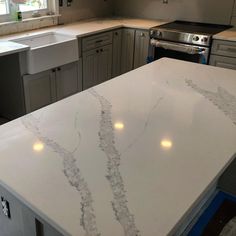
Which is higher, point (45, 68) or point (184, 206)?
point (184, 206)

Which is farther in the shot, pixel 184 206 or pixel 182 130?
pixel 182 130

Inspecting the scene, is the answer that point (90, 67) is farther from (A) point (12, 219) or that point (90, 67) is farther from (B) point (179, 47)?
(A) point (12, 219)

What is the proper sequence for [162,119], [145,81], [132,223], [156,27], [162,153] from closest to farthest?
[132,223] → [162,153] → [162,119] → [145,81] → [156,27]

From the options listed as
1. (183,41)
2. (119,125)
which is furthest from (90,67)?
(119,125)

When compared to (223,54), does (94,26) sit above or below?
above

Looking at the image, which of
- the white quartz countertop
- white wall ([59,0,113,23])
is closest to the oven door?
white wall ([59,0,113,23])

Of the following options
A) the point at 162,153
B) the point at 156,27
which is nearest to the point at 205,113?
the point at 162,153

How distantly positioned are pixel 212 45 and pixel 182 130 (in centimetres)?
236

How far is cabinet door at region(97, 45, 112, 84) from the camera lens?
392 cm

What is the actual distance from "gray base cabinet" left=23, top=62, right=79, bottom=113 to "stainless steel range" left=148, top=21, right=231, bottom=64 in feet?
3.40

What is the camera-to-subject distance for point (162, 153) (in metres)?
1.23

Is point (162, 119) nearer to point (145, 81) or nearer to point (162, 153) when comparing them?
point (162, 153)

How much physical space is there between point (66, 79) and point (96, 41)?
619mm

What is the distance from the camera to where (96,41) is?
3.73 m
